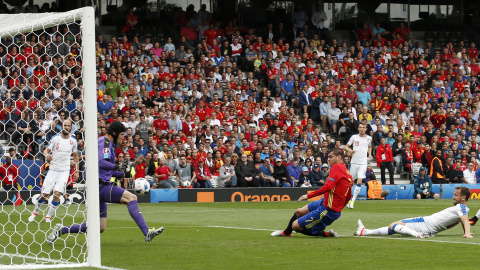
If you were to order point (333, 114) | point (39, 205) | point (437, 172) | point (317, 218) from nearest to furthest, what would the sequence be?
point (317, 218) < point (39, 205) < point (437, 172) < point (333, 114)

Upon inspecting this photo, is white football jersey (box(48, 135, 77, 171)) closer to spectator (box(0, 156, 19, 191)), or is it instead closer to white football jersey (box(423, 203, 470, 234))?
spectator (box(0, 156, 19, 191))

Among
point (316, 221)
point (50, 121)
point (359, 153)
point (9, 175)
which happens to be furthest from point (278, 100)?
point (316, 221)

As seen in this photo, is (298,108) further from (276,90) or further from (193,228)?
(193,228)

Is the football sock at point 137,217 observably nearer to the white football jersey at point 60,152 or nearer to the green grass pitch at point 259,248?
the green grass pitch at point 259,248

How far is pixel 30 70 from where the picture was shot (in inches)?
611

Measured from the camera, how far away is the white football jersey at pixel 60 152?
1580 cm

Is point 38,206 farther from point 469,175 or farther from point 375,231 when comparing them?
point 469,175

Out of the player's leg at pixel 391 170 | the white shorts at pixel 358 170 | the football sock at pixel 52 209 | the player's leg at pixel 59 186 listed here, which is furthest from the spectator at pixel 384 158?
the football sock at pixel 52 209

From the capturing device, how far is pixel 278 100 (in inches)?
1145

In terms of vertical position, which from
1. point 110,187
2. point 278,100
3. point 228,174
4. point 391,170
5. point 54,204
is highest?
point 278,100

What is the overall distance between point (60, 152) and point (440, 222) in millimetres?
8181

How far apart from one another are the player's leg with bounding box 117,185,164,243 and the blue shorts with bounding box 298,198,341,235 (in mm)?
2293

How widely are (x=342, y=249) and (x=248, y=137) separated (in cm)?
1767

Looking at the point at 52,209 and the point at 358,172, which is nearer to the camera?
the point at 52,209
